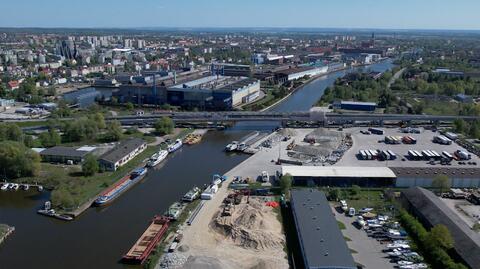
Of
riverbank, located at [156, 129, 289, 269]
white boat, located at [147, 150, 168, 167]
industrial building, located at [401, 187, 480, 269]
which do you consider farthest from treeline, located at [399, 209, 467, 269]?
white boat, located at [147, 150, 168, 167]

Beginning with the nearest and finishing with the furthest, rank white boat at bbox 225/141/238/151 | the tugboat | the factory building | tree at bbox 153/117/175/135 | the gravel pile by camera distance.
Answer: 1. the gravel pile
2. the tugboat
3. white boat at bbox 225/141/238/151
4. tree at bbox 153/117/175/135
5. the factory building

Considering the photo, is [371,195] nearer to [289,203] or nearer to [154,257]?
[289,203]

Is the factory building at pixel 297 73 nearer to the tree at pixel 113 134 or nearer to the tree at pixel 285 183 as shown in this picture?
the tree at pixel 113 134

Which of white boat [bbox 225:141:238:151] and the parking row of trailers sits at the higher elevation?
the parking row of trailers

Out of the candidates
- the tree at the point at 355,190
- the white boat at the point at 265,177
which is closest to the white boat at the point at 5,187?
the white boat at the point at 265,177

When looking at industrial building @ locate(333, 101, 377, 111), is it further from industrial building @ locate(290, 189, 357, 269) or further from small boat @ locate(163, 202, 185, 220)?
small boat @ locate(163, 202, 185, 220)

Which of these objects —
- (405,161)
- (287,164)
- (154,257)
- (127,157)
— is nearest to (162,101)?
(127,157)

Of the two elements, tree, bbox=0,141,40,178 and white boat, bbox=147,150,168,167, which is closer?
tree, bbox=0,141,40,178
